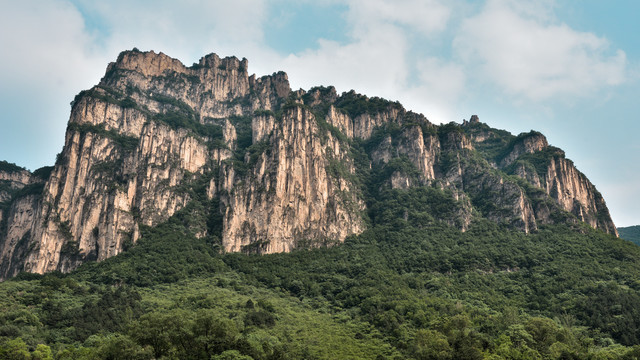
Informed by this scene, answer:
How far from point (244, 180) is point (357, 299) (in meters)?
58.7

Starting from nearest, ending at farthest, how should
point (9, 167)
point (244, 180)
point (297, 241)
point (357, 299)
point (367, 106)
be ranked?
1. point (357, 299)
2. point (297, 241)
3. point (244, 180)
4. point (9, 167)
5. point (367, 106)

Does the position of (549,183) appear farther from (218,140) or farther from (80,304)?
(80,304)

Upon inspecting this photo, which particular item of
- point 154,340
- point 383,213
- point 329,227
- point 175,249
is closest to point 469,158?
point 383,213

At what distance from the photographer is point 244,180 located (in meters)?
139

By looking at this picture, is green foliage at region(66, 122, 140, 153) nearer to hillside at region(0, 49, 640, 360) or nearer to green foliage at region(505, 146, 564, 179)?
hillside at region(0, 49, 640, 360)

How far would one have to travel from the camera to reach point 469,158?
167m

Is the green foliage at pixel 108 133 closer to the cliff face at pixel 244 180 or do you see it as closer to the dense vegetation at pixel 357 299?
the cliff face at pixel 244 180

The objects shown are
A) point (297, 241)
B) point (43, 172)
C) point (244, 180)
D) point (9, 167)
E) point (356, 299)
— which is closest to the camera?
point (356, 299)

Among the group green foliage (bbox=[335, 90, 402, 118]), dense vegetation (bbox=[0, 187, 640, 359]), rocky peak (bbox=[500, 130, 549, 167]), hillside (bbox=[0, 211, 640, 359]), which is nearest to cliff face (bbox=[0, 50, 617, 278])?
rocky peak (bbox=[500, 130, 549, 167])

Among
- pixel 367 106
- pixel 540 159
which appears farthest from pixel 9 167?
pixel 540 159

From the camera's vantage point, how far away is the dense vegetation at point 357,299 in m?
61.6

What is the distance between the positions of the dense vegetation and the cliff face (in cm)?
715

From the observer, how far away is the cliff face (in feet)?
411

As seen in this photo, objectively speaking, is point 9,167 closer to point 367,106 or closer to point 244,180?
point 244,180
